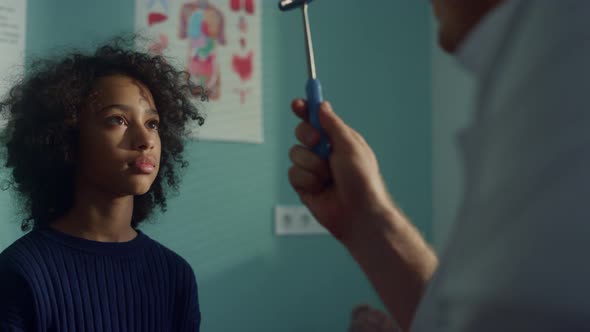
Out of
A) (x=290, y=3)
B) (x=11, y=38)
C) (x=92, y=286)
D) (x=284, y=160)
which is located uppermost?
(x=11, y=38)

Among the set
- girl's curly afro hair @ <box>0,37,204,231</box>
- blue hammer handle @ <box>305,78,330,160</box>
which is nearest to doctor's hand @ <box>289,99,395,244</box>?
blue hammer handle @ <box>305,78,330,160</box>

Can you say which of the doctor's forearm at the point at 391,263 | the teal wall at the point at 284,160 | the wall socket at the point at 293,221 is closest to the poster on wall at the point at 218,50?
the teal wall at the point at 284,160

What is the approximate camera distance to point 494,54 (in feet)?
1.13

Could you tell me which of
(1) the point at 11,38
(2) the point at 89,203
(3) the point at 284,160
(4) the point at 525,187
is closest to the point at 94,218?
(2) the point at 89,203

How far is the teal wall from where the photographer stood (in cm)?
176

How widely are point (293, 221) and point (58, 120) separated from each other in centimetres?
105

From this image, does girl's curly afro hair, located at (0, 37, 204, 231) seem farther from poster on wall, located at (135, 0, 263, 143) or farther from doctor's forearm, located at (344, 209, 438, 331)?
doctor's forearm, located at (344, 209, 438, 331)

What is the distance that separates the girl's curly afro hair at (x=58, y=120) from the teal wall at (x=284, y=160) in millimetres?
426

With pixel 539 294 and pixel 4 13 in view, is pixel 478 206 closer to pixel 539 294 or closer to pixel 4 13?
pixel 539 294

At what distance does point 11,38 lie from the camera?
1553 millimetres

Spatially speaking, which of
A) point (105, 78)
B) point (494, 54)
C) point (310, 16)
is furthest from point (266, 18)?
point (494, 54)

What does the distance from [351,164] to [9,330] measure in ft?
1.92

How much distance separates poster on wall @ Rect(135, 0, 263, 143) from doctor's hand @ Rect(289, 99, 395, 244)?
111cm

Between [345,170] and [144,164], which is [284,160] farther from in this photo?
[345,170]
